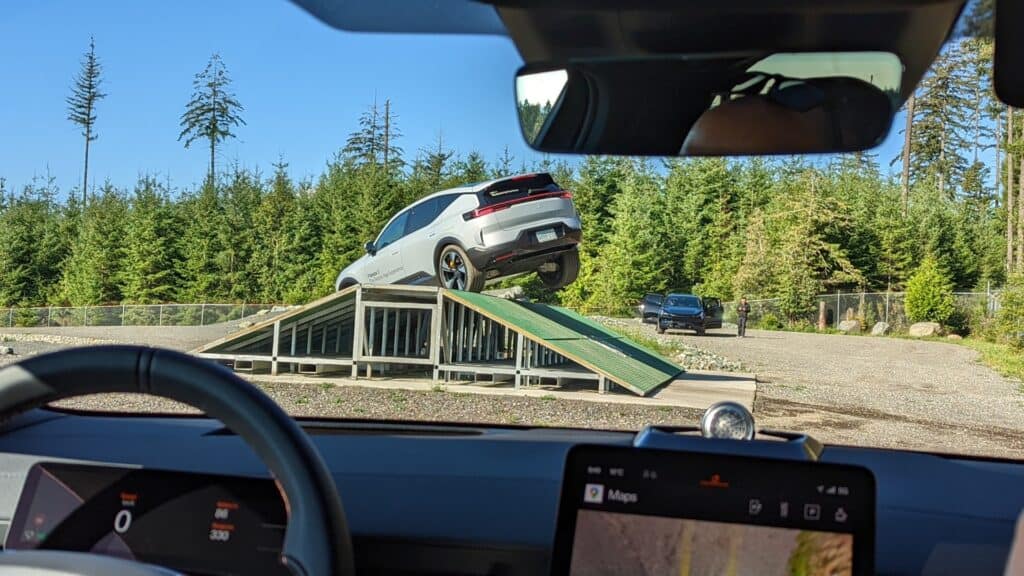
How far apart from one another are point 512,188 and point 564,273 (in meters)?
0.49

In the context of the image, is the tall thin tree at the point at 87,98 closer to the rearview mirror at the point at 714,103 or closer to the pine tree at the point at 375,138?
the pine tree at the point at 375,138

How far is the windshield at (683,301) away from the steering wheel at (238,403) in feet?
6.67

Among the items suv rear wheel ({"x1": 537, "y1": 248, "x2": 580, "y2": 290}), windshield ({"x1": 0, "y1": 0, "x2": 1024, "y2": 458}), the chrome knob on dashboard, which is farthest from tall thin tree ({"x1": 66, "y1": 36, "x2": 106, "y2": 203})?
the chrome knob on dashboard

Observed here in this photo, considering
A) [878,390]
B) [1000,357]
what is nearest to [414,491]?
[1000,357]

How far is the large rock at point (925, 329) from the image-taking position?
2.81m

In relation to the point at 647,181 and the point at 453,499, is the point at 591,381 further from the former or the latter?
the point at 453,499

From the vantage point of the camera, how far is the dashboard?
5.48 feet

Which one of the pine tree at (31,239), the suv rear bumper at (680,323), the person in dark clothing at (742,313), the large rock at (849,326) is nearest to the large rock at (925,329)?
the large rock at (849,326)

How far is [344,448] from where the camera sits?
245 cm

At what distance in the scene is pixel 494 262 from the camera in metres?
3.27

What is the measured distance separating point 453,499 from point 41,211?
88.5 inches

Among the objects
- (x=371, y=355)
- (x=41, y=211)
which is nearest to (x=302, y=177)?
(x=371, y=355)

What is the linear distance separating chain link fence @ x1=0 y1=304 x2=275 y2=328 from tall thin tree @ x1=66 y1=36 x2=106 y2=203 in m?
0.52

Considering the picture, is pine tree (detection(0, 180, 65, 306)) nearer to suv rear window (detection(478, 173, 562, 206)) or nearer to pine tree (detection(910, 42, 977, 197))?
suv rear window (detection(478, 173, 562, 206))
